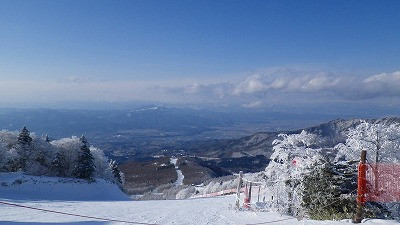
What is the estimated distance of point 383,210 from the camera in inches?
456

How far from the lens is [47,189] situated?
28.6 metres

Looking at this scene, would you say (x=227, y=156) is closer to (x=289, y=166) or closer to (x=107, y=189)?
(x=107, y=189)

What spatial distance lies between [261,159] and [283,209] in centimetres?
15858

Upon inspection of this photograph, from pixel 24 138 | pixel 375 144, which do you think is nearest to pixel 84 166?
pixel 24 138

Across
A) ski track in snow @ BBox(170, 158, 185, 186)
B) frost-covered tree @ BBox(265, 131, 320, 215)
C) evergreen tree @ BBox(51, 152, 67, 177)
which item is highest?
frost-covered tree @ BBox(265, 131, 320, 215)

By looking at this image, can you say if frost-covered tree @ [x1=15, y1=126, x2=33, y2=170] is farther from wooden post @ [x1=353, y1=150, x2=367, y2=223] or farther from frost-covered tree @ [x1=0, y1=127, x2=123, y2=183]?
wooden post @ [x1=353, y1=150, x2=367, y2=223]

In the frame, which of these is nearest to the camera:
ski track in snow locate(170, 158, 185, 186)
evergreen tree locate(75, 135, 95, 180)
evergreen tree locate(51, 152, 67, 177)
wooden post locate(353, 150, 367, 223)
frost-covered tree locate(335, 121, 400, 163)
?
wooden post locate(353, 150, 367, 223)

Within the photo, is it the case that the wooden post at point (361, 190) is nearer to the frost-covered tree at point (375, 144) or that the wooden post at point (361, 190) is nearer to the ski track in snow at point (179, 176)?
the frost-covered tree at point (375, 144)

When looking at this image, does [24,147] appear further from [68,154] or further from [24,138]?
[68,154]

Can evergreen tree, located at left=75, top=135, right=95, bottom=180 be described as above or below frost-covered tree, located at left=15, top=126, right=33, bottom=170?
below

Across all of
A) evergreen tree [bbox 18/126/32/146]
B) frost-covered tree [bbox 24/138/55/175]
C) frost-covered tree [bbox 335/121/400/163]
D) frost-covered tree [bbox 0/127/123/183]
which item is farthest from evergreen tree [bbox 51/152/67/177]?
frost-covered tree [bbox 335/121/400/163]

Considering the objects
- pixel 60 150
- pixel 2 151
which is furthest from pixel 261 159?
pixel 2 151

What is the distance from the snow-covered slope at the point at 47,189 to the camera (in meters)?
26.1

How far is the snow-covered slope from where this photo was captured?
85.6ft
